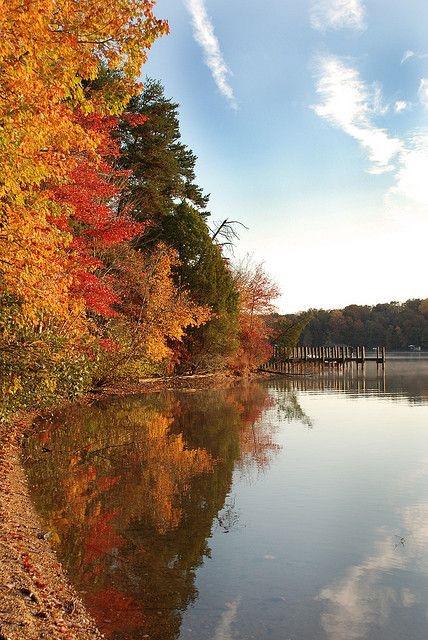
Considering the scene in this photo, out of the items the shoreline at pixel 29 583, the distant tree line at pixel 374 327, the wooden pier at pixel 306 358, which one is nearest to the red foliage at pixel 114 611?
the shoreline at pixel 29 583

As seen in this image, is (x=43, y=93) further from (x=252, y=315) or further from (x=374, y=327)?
(x=374, y=327)

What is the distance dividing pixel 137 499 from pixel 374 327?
134628 millimetres

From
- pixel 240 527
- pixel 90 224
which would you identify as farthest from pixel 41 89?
pixel 90 224

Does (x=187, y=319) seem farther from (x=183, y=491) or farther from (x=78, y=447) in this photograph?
(x=183, y=491)

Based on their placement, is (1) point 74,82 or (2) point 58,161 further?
(2) point 58,161

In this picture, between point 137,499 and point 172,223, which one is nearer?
point 137,499

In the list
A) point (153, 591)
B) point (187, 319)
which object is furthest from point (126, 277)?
point (153, 591)

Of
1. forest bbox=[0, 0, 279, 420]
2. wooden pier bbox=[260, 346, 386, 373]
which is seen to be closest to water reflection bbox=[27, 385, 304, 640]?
forest bbox=[0, 0, 279, 420]

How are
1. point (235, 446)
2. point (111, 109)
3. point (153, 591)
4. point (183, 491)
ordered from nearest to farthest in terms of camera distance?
point (153, 591)
point (111, 109)
point (183, 491)
point (235, 446)

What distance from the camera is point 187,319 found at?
2912 centimetres

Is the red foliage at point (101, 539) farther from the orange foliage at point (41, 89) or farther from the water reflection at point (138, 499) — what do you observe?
the orange foliage at point (41, 89)

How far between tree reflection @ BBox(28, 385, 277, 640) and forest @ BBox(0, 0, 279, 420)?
175 cm

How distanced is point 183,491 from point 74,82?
6901mm

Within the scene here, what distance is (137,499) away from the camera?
9.85 metres
